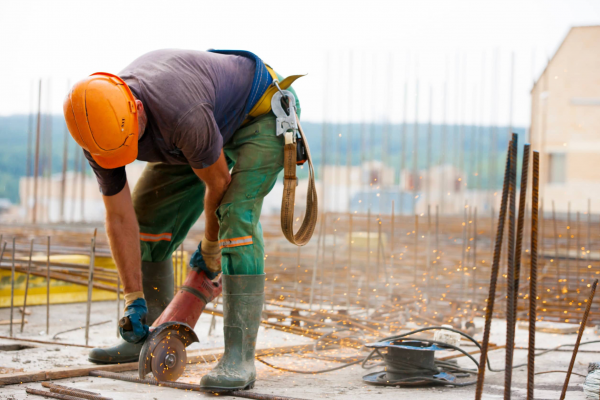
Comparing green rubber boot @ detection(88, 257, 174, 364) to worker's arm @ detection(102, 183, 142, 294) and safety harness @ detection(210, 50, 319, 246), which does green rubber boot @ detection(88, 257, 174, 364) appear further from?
safety harness @ detection(210, 50, 319, 246)

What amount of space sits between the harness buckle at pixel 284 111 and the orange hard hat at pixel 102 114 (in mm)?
550

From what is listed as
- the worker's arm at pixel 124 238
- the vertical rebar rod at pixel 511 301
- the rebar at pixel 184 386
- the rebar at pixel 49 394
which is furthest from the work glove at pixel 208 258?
the vertical rebar rod at pixel 511 301

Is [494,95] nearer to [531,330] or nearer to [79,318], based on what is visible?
[79,318]

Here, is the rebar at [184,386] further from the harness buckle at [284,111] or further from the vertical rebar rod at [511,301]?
the harness buckle at [284,111]

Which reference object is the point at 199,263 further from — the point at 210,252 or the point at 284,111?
the point at 284,111

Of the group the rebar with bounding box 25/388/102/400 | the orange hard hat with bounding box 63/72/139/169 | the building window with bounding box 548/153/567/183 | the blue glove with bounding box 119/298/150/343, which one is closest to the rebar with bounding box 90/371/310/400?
the blue glove with bounding box 119/298/150/343

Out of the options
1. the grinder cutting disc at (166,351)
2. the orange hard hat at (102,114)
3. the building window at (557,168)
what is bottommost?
the grinder cutting disc at (166,351)

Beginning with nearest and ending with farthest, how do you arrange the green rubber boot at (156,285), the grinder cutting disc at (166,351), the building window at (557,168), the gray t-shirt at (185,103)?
the gray t-shirt at (185,103) < the grinder cutting disc at (166,351) < the green rubber boot at (156,285) < the building window at (557,168)

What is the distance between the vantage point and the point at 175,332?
213 centimetres

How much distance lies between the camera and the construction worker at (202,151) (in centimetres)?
187

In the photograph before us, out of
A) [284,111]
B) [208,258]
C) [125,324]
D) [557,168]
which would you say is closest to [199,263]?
[208,258]

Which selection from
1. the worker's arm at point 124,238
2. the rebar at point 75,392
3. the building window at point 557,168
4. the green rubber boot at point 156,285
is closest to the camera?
the rebar at point 75,392

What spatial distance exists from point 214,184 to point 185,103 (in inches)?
13.1

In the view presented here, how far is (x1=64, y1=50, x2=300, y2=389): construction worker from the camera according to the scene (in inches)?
73.5
